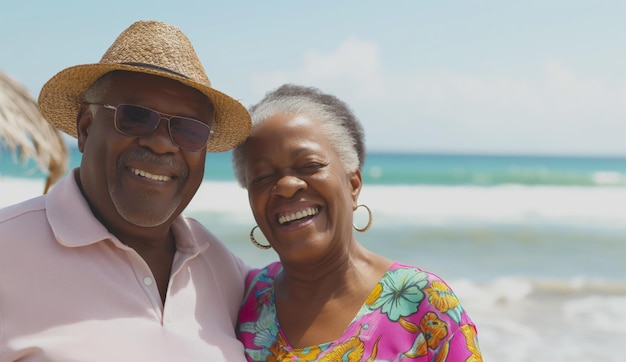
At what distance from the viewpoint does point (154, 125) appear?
9.59 ft

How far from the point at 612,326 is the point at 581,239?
8090mm

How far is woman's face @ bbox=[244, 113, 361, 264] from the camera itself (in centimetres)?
308

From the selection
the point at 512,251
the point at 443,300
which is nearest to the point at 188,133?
the point at 443,300

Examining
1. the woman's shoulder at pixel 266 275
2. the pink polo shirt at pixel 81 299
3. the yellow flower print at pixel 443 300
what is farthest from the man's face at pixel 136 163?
the yellow flower print at pixel 443 300

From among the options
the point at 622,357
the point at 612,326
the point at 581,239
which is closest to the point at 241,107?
the point at 622,357

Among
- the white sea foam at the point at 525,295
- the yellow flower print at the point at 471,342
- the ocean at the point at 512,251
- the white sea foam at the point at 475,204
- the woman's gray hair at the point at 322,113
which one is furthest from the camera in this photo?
the white sea foam at the point at 475,204

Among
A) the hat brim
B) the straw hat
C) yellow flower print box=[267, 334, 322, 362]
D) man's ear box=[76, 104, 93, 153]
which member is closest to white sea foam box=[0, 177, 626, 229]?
the hat brim

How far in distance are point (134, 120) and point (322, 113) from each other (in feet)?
2.88

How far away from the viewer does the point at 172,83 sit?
9.89ft

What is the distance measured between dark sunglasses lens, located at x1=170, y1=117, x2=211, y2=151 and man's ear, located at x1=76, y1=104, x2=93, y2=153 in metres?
0.43

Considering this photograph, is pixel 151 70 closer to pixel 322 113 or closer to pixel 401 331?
pixel 322 113

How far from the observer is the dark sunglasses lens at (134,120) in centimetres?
288

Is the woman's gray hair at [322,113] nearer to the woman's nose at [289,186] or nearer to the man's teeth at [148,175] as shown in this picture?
the woman's nose at [289,186]

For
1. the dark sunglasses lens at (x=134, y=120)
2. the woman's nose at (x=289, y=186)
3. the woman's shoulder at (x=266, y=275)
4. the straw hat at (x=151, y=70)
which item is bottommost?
the woman's shoulder at (x=266, y=275)
